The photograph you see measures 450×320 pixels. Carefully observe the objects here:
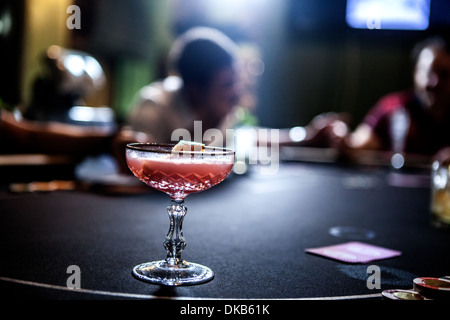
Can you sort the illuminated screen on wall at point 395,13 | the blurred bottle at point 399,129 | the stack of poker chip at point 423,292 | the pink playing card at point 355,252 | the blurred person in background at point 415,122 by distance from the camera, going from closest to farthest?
the stack of poker chip at point 423,292 → the pink playing card at point 355,252 → the blurred person in background at point 415,122 → the blurred bottle at point 399,129 → the illuminated screen on wall at point 395,13

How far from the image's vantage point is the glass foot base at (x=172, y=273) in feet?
2.66

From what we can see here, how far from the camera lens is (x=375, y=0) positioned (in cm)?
539

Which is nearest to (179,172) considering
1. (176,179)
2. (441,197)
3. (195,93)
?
(176,179)

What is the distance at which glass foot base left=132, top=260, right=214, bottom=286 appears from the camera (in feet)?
2.66

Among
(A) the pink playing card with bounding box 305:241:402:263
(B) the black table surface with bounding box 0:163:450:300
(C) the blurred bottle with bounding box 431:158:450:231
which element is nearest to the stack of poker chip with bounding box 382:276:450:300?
(B) the black table surface with bounding box 0:163:450:300

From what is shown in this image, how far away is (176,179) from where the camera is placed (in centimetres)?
91

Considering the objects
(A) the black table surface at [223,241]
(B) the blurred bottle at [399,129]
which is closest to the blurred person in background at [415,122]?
(B) the blurred bottle at [399,129]

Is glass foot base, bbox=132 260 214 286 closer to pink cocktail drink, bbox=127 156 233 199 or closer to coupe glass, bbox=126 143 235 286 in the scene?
coupe glass, bbox=126 143 235 286

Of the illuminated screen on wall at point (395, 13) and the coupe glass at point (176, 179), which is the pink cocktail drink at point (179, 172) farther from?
the illuminated screen on wall at point (395, 13)

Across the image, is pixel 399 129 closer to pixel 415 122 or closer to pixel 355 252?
pixel 415 122

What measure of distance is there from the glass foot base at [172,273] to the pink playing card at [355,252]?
0.97ft

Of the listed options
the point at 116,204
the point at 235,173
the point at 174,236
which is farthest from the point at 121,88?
the point at 174,236

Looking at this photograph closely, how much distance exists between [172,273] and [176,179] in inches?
6.8

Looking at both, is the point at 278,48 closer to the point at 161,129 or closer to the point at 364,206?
the point at 161,129
